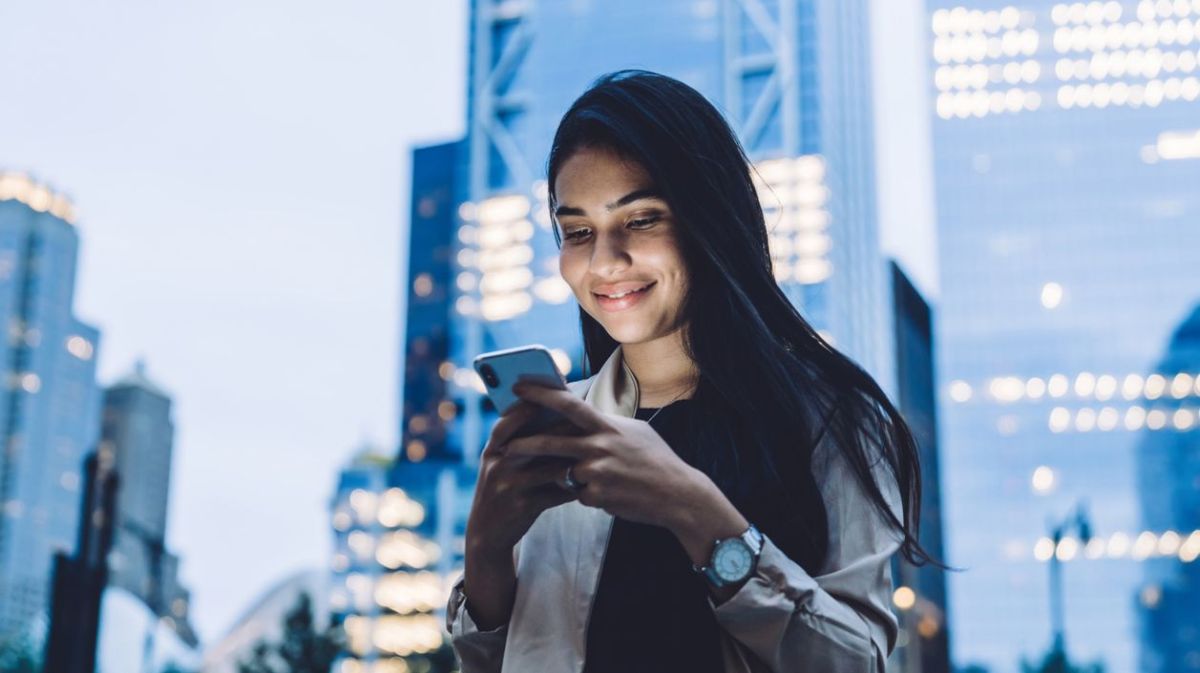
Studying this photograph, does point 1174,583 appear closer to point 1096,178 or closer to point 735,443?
point 1096,178

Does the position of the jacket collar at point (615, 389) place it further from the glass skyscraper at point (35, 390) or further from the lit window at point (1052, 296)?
the glass skyscraper at point (35, 390)

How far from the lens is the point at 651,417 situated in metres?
1.96

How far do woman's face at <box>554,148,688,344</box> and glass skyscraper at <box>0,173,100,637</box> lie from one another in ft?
421

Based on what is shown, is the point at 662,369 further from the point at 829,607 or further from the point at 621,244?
the point at 829,607

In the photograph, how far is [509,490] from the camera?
1.65 metres

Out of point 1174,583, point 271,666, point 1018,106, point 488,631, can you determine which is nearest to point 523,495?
point 488,631

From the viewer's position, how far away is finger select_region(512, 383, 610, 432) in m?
1.51

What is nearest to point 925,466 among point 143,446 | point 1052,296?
point 1052,296

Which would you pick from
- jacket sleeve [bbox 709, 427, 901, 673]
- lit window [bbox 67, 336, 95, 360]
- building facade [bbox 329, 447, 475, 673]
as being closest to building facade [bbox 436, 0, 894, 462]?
building facade [bbox 329, 447, 475, 673]

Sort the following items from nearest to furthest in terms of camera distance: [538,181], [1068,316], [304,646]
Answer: [304,646] < [538,181] < [1068,316]

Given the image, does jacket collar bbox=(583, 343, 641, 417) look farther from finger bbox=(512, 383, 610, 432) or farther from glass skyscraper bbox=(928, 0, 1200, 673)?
glass skyscraper bbox=(928, 0, 1200, 673)

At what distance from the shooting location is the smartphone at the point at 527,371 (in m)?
1.55

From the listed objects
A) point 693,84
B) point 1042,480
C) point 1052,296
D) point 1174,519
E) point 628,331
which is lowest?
point 628,331

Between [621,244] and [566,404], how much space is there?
15.2 inches
